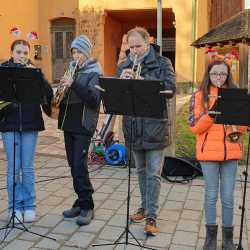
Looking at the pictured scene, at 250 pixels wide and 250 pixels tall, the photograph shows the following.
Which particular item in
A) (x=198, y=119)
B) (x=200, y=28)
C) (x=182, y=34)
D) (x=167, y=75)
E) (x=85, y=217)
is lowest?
(x=85, y=217)

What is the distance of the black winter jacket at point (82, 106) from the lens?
447 centimetres

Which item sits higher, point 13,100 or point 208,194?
point 13,100

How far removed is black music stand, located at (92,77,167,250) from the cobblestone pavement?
1.27 m

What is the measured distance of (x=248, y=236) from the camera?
14.5 feet

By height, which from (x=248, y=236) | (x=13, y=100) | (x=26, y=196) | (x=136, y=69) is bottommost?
(x=248, y=236)

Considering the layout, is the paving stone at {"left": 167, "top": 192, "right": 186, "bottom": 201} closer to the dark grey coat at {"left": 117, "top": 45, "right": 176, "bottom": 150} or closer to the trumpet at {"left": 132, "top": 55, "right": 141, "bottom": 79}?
the dark grey coat at {"left": 117, "top": 45, "right": 176, "bottom": 150}

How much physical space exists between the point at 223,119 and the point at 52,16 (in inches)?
708

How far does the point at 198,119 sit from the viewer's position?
3916mm

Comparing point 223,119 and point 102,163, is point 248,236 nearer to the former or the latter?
point 223,119

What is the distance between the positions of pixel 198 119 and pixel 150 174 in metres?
0.82

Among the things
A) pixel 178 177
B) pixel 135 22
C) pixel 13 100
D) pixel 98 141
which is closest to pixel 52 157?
pixel 98 141

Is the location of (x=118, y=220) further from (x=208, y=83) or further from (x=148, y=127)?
(x=208, y=83)

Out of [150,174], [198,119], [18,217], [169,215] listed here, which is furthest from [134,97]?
[18,217]

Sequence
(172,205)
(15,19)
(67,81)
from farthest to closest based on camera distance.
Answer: (15,19) → (172,205) → (67,81)
